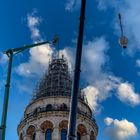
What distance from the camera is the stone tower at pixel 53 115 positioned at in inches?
2576

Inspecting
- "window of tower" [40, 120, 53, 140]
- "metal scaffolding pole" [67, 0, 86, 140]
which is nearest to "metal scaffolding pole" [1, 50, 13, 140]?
"metal scaffolding pole" [67, 0, 86, 140]

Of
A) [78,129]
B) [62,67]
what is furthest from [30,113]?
[62,67]

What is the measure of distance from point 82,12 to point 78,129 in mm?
40006

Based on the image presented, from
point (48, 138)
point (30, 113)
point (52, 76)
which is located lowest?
point (48, 138)

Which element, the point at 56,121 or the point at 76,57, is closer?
the point at 76,57

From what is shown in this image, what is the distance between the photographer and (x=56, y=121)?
214 feet

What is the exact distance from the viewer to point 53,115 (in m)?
65.8

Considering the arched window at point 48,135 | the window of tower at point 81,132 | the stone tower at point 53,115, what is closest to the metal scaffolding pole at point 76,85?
the stone tower at point 53,115

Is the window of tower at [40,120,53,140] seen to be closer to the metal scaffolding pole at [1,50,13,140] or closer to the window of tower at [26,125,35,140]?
the window of tower at [26,125,35,140]

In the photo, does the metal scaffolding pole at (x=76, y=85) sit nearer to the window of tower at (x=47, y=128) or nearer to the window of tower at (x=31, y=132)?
the window of tower at (x=47, y=128)

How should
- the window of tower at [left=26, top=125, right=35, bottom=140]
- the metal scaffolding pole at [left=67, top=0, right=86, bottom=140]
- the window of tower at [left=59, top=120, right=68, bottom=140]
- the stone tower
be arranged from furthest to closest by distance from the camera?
the window of tower at [left=26, top=125, right=35, bottom=140] → the stone tower → the window of tower at [left=59, top=120, right=68, bottom=140] → the metal scaffolding pole at [left=67, top=0, right=86, bottom=140]

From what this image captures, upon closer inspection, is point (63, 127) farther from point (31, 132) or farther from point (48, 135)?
point (31, 132)

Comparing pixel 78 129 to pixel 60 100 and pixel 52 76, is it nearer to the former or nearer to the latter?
pixel 60 100

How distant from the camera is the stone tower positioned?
215 feet
